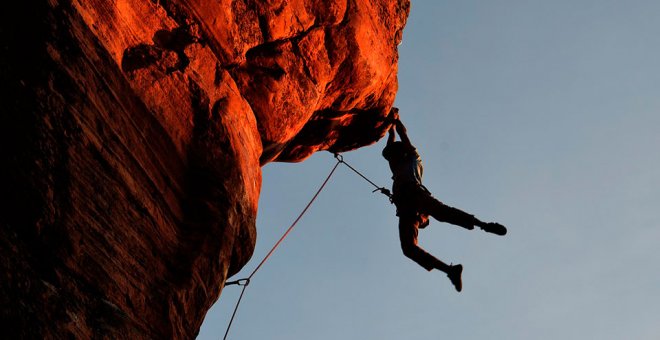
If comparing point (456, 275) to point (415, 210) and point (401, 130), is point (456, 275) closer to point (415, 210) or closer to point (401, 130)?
point (415, 210)

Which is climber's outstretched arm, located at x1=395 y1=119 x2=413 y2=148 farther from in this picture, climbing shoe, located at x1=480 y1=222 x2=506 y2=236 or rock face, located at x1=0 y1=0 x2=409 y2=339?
climbing shoe, located at x1=480 y1=222 x2=506 y2=236

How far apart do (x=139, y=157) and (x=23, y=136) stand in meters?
1.40

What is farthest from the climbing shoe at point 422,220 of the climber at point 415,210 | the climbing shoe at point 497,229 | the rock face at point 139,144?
the rock face at point 139,144

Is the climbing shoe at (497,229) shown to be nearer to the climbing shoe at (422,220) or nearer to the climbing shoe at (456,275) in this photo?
the climbing shoe at (456,275)

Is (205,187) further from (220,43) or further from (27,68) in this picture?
(27,68)

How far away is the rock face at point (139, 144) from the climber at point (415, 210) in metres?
2.13

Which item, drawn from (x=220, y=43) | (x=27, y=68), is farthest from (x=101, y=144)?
(x=220, y=43)

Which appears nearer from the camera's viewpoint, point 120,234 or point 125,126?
point 120,234

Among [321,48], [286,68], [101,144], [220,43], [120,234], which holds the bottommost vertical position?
[120,234]

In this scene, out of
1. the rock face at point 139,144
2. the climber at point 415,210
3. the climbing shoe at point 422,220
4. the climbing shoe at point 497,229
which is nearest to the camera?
the rock face at point 139,144

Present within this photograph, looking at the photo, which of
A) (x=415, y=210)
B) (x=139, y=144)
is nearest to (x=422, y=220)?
(x=415, y=210)

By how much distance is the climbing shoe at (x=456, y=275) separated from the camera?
1030cm

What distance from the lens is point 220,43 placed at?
8.49 meters

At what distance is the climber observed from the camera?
33.7 ft
